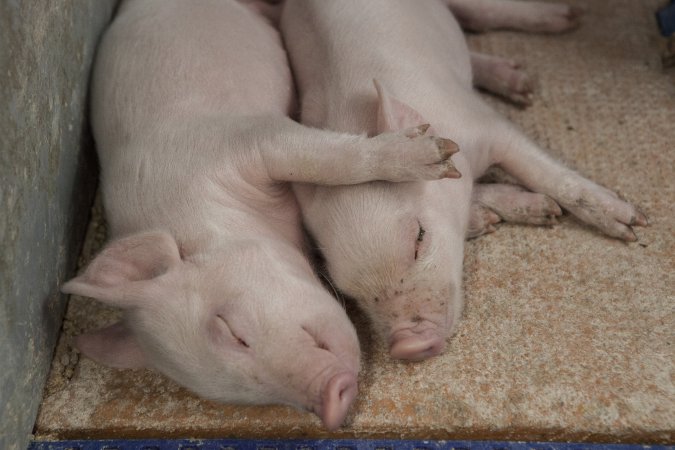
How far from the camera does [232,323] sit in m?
2.41

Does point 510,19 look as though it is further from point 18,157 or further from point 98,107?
point 18,157

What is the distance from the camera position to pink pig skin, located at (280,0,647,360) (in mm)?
2670

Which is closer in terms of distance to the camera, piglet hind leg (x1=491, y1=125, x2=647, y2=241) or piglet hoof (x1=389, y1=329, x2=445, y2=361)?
piglet hoof (x1=389, y1=329, x2=445, y2=361)

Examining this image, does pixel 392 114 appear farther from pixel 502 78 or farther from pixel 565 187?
pixel 502 78

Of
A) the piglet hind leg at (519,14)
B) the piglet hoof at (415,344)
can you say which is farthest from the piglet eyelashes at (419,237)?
the piglet hind leg at (519,14)

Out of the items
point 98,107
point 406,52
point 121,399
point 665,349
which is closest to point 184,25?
point 98,107

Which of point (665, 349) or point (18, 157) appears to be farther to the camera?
point (665, 349)

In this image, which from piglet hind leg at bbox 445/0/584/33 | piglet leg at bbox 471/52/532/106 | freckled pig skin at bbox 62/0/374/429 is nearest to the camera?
freckled pig skin at bbox 62/0/374/429

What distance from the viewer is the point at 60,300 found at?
3.04 m

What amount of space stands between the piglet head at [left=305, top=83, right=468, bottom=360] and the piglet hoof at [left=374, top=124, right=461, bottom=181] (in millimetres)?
103

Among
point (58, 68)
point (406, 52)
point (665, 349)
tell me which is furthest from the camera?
point (406, 52)

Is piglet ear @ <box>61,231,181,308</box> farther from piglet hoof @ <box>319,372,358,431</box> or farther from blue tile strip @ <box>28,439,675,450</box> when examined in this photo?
piglet hoof @ <box>319,372,358,431</box>

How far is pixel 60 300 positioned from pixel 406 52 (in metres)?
1.80

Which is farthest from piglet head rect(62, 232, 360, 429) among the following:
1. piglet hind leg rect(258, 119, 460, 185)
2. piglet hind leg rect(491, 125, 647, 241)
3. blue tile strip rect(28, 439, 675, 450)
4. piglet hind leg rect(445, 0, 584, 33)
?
piglet hind leg rect(445, 0, 584, 33)
